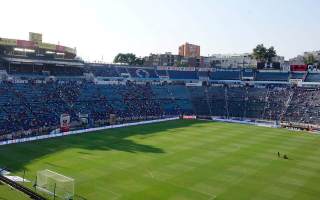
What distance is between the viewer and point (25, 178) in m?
30.9

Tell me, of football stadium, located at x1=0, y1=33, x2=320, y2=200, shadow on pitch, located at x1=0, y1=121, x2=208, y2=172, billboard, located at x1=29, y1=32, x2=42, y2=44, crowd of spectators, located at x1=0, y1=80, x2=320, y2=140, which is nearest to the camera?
football stadium, located at x1=0, y1=33, x2=320, y2=200

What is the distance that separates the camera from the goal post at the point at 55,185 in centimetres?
2748

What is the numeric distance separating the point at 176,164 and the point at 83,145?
14.4 meters

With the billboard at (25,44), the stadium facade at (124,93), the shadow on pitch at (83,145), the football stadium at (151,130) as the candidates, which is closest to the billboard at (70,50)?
the stadium facade at (124,93)

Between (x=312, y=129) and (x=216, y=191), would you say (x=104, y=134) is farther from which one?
(x=312, y=129)

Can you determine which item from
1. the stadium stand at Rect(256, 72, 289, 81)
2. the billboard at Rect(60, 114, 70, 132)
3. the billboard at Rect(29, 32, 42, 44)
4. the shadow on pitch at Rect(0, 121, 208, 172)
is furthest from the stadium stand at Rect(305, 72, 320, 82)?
the billboard at Rect(29, 32, 42, 44)

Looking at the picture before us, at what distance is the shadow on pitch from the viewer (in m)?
37.6

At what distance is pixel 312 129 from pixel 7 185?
58.2 metres

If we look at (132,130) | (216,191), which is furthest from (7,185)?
(132,130)

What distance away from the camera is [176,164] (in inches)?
1487

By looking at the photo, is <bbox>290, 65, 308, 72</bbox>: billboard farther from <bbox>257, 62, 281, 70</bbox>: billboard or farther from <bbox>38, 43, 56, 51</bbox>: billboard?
<bbox>38, 43, 56, 51</bbox>: billboard

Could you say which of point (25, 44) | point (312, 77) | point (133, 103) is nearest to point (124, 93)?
point (133, 103)

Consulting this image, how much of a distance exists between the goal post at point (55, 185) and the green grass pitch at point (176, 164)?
1269 millimetres

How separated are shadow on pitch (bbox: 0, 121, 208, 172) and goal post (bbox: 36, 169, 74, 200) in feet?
19.4
